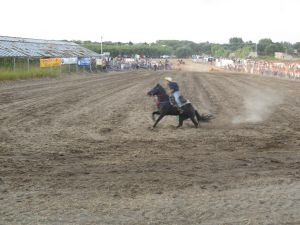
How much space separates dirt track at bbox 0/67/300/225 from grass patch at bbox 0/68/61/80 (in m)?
20.0

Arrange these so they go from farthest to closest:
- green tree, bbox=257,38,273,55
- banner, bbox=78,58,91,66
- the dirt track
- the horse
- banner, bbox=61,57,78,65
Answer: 1. green tree, bbox=257,38,273,55
2. banner, bbox=78,58,91,66
3. banner, bbox=61,57,78,65
4. the horse
5. the dirt track

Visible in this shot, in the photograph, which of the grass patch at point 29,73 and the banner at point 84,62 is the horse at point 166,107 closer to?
the grass patch at point 29,73

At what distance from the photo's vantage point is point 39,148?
41.9ft

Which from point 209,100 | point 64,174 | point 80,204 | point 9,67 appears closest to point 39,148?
point 64,174

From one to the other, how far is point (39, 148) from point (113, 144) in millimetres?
1970

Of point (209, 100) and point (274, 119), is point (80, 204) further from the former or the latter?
point (209, 100)

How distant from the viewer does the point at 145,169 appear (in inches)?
415

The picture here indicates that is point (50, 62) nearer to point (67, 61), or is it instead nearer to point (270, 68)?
point (67, 61)

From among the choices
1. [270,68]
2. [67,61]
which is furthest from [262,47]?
[67,61]

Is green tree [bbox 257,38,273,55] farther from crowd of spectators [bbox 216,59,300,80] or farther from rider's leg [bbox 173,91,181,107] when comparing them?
rider's leg [bbox 173,91,181,107]

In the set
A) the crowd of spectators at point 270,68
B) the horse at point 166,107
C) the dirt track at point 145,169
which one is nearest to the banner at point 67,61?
the crowd of spectators at point 270,68

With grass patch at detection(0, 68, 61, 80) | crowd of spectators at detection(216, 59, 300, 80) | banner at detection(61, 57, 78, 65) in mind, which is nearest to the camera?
grass patch at detection(0, 68, 61, 80)

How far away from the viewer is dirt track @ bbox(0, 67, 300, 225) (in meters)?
7.71

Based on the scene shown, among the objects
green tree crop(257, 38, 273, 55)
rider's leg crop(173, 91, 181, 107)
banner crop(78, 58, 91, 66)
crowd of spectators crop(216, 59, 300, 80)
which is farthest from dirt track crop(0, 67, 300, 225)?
green tree crop(257, 38, 273, 55)
